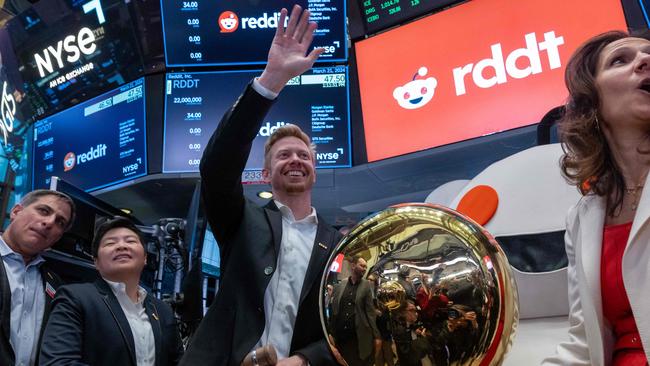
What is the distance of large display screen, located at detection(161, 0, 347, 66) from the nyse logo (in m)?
1.00

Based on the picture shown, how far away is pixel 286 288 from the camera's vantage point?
1.60m

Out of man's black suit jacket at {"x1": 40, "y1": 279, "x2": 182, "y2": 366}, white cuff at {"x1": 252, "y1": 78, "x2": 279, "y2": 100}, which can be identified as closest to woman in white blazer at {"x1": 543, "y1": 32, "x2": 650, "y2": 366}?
white cuff at {"x1": 252, "y1": 78, "x2": 279, "y2": 100}

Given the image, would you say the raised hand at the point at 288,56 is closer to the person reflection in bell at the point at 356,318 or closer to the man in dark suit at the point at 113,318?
the person reflection in bell at the point at 356,318

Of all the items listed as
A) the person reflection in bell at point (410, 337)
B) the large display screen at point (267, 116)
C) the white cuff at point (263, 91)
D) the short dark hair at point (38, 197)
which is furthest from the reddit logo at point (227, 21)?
the person reflection in bell at point (410, 337)

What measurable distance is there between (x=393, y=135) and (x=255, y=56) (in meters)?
1.39

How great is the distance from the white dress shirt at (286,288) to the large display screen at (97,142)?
11.2 feet

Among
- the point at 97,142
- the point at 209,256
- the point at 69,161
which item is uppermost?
the point at 97,142

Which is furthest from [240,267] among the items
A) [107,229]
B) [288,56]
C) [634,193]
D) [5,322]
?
[107,229]

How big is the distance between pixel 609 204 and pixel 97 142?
15.5 feet

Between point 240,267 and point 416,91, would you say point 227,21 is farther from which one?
point 240,267

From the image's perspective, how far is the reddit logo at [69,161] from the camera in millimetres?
5215

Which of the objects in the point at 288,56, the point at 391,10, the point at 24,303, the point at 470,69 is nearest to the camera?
the point at 288,56

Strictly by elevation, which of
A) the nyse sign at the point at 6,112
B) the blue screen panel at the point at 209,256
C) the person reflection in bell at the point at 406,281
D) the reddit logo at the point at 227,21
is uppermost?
the reddit logo at the point at 227,21

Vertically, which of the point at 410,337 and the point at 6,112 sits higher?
the point at 6,112
